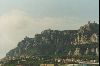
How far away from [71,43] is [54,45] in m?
3.84

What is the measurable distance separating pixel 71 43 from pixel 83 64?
27.6 metres

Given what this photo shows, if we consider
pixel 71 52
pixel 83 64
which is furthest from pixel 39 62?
pixel 71 52

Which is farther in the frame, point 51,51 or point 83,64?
point 51,51

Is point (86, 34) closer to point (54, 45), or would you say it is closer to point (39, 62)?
point (54, 45)

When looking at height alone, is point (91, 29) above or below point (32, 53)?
above

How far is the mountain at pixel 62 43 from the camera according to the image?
79.3 metres

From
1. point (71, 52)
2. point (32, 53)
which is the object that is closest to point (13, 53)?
point (32, 53)

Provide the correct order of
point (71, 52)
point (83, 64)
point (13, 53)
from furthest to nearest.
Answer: point (13, 53), point (71, 52), point (83, 64)

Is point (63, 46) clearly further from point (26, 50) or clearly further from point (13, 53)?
point (13, 53)

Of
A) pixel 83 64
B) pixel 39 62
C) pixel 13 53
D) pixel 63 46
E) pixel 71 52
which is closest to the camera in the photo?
pixel 83 64

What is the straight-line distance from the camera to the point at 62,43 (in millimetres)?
87188

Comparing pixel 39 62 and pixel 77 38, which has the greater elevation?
pixel 77 38

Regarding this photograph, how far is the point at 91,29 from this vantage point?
86188mm

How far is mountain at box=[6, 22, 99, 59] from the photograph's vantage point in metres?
79.3
